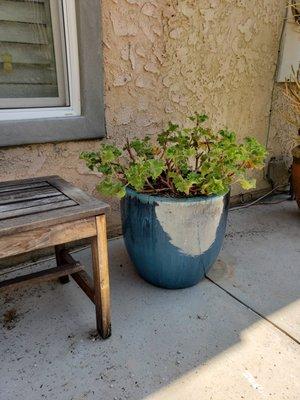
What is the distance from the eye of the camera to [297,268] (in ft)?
5.96

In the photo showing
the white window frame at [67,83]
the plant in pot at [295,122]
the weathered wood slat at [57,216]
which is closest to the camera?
the weathered wood slat at [57,216]

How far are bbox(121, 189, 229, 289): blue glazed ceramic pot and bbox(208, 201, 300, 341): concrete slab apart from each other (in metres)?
0.25

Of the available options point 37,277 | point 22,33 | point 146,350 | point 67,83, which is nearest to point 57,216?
point 37,277

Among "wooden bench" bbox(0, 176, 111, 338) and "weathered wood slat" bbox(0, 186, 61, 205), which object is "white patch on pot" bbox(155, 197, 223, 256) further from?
"weathered wood slat" bbox(0, 186, 61, 205)

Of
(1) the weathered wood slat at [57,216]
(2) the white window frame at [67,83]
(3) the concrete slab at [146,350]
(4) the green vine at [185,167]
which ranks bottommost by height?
(3) the concrete slab at [146,350]

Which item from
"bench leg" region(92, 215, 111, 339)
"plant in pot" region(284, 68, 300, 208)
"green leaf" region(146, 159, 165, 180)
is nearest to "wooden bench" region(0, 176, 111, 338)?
"bench leg" region(92, 215, 111, 339)

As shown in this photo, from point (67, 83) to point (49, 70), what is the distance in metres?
0.12

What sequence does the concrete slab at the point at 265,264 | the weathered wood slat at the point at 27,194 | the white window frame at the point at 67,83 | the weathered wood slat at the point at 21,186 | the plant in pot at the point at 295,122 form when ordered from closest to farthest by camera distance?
the weathered wood slat at the point at 27,194 → the weathered wood slat at the point at 21,186 → the concrete slab at the point at 265,264 → the white window frame at the point at 67,83 → the plant in pot at the point at 295,122

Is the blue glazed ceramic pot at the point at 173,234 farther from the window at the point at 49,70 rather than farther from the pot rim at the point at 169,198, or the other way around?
the window at the point at 49,70

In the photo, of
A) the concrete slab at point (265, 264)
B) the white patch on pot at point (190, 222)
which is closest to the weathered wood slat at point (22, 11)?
the white patch on pot at point (190, 222)

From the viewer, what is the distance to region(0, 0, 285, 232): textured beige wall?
68.9 inches

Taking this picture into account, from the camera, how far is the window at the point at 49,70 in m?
1.59

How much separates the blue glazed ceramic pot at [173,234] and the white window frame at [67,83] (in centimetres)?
64

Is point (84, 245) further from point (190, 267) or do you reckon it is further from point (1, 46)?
point (1, 46)
